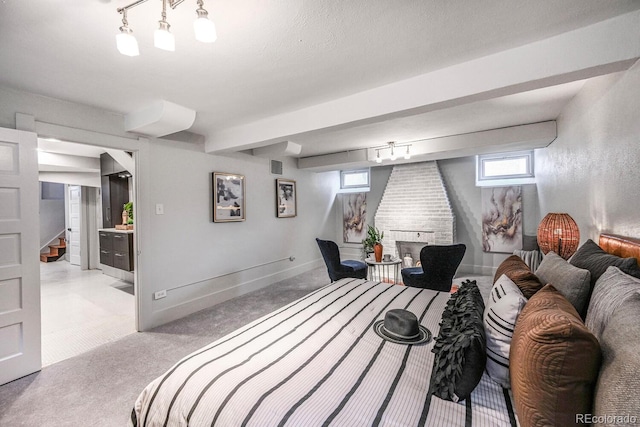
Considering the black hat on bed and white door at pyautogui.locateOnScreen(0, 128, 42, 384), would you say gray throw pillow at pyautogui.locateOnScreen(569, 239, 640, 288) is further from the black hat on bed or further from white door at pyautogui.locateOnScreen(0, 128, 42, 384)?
white door at pyautogui.locateOnScreen(0, 128, 42, 384)

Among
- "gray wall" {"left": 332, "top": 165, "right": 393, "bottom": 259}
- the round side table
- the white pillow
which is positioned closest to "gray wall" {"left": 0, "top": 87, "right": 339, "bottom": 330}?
the round side table

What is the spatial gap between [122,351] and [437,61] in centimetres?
374

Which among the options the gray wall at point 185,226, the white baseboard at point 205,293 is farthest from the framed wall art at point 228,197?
the white baseboard at point 205,293

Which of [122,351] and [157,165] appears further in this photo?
[157,165]

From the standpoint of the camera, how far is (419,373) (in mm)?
1268

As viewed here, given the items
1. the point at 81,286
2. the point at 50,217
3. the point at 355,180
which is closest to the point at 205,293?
the point at 81,286

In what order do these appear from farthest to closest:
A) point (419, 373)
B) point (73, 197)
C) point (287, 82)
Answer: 1. point (73, 197)
2. point (287, 82)
3. point (419, 373)

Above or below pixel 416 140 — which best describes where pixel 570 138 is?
below

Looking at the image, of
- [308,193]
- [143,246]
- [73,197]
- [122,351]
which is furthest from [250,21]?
[73,197]

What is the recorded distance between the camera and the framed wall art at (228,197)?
3881 millimetres

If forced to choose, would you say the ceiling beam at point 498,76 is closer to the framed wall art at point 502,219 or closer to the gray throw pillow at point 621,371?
the gray throw pillow at point 621,371

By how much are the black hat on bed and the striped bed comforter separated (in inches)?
2.0

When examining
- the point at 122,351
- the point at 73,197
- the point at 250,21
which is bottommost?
the point at 122,351

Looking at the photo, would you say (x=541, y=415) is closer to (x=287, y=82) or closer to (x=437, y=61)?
(x=437, y=61)
